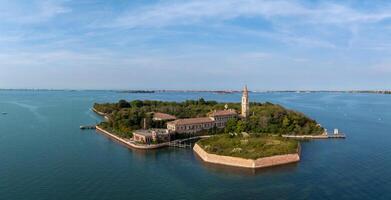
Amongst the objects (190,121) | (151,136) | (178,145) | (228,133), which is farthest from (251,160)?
(190,121)

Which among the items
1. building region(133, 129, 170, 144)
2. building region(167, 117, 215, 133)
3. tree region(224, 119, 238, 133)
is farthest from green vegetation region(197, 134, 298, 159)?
tree region(224, 119, 238, 133)

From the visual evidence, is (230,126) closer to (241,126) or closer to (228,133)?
(241,126)

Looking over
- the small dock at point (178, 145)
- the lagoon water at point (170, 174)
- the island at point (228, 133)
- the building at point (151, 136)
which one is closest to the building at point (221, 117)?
the island at point (228, 133)

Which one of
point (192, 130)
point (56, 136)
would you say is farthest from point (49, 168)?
Result: point (192, 130)

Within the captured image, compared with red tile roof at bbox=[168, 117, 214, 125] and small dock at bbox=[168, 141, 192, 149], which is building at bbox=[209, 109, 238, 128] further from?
small dock at bbox=[168, 141, 192, 149]

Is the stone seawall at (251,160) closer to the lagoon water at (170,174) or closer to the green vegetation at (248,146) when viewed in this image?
the green vegetation at (248,146)

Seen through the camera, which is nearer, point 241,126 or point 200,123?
point 200,123

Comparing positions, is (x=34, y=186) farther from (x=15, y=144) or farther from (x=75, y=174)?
(x=15, y=144)
